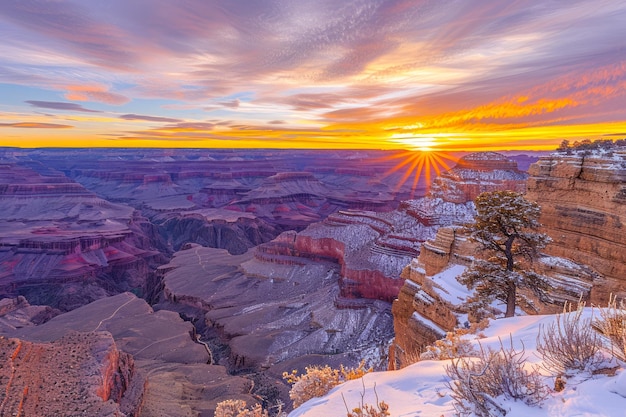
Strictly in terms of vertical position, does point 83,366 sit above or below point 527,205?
below

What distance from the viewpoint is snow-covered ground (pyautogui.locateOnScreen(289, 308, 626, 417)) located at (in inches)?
166

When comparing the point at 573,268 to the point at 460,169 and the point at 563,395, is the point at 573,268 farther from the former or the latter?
the point at 460,169

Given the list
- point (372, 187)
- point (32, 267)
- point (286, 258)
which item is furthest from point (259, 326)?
point (372, 187)

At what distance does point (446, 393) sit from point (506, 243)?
26.5 ft

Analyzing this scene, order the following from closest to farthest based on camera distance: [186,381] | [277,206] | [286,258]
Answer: [186,381] < [286,258] < [277,206]

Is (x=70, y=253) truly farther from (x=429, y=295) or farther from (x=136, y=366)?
(x=429, y=295)

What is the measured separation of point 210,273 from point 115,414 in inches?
1644

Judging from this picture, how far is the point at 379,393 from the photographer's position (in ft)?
20.1

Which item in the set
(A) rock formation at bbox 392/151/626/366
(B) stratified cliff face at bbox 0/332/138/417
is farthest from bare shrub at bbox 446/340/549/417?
Answer: (B) stratified cliff face at bbox 0/332/138/417

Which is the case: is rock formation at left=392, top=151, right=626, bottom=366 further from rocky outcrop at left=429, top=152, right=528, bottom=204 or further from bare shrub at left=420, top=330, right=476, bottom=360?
rocky outcrop at left=429, top=152, right=528, bottom=204

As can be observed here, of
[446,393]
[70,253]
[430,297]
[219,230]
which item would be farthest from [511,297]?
[219,230]

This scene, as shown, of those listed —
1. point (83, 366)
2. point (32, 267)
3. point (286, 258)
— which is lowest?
point (32, 267)

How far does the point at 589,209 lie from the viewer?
44.6 feet

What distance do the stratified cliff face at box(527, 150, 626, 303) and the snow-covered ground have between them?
20.2 feet
